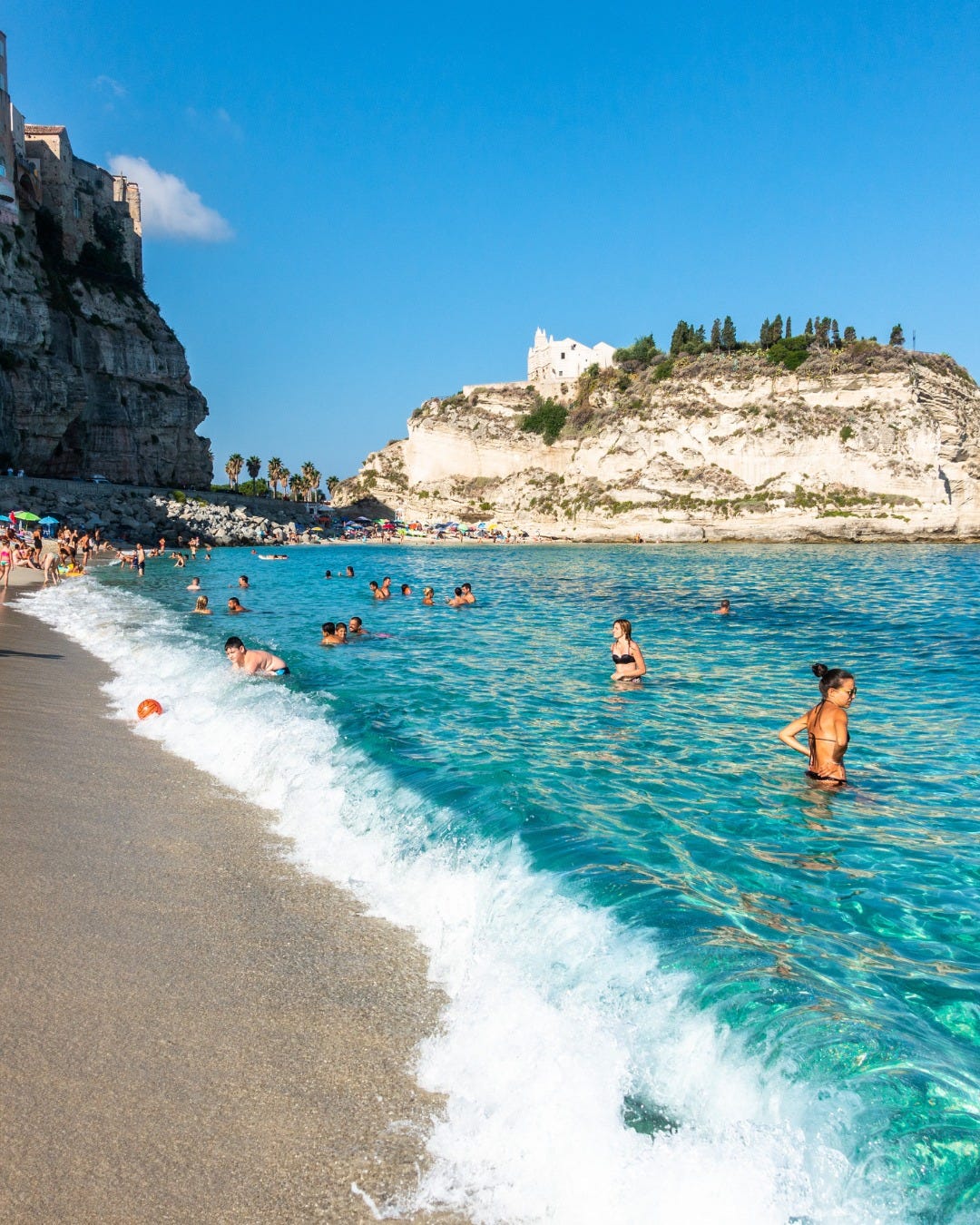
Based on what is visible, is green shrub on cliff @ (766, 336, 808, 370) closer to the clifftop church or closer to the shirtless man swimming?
the clifftop church

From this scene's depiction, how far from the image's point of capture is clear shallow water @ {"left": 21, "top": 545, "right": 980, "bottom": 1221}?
9.11 feet

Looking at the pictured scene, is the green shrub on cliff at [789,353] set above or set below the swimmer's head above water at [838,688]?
above

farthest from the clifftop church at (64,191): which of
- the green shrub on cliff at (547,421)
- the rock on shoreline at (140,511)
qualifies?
the green shrub on cliff at (547,421)

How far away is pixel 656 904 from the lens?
4.54m

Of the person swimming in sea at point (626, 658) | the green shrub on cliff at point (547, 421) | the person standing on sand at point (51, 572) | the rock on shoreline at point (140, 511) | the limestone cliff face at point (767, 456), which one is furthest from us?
the green shrub on cliff at point (547, 421)

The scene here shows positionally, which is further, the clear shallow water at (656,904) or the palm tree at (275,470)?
the palm tree at (275,470)

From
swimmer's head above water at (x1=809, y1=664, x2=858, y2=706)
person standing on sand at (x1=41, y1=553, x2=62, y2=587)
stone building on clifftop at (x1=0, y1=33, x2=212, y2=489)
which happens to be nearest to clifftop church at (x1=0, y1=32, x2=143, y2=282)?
stone building on clifftop at (x1=0, y1=33, x2=212, y2=489)

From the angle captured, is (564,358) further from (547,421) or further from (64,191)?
(64,191)

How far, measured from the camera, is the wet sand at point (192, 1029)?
269 centimetres

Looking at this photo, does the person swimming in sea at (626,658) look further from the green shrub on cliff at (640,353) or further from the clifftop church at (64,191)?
the green shrub on cliff at (640,353)

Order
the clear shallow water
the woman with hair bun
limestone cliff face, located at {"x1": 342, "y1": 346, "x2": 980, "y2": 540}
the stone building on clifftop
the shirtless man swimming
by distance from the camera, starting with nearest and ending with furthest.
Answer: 1. the clear shallow water
2. the woman with hair bun
3. the shirtless man swimming
4. the stone building on clifftop
5. limestone cliff face, located at {"x1": 342, "y1": 346, "x2": 980, "y2": 540}

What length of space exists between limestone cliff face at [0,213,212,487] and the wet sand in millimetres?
56081

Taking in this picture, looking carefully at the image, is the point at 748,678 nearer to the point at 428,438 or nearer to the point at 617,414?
the point at 617,414

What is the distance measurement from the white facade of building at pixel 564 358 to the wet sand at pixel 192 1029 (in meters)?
106
